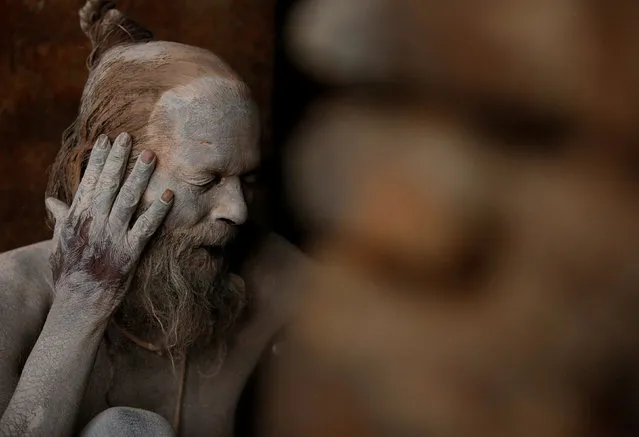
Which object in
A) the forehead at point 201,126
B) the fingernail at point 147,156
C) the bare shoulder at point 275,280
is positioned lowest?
the bare shoulder at point 275,280

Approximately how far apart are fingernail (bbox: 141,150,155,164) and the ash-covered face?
2 centimetres

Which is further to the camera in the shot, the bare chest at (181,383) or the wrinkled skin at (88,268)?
the bare chest at (181,383)

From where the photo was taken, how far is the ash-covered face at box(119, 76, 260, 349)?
65.0 inches

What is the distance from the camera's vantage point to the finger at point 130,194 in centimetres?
162

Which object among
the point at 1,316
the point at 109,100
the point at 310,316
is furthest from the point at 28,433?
the point at 310,316

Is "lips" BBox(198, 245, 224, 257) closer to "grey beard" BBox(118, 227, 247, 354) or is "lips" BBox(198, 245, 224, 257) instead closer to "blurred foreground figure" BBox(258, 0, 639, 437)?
"grey beard" BBox(118, 227, 247, 354)

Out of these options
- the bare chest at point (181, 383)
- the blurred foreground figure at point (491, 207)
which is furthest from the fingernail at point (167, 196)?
the blurred foreground figure at point (491, 207)

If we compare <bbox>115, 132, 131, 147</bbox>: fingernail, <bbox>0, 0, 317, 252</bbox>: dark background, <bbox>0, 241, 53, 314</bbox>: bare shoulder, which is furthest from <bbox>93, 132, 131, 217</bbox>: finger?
<bbox>0, 0, 317, 252</bbox>: dark background

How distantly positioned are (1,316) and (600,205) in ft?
4.24

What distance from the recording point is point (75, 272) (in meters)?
1.62

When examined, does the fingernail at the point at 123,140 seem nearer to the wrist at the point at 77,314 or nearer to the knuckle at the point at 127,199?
the knuckle at the point at 127,199

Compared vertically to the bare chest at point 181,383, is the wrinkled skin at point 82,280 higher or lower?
higher

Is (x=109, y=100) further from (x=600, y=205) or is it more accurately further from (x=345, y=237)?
(x=600, y=205)

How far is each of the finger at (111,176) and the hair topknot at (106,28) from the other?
28cm
